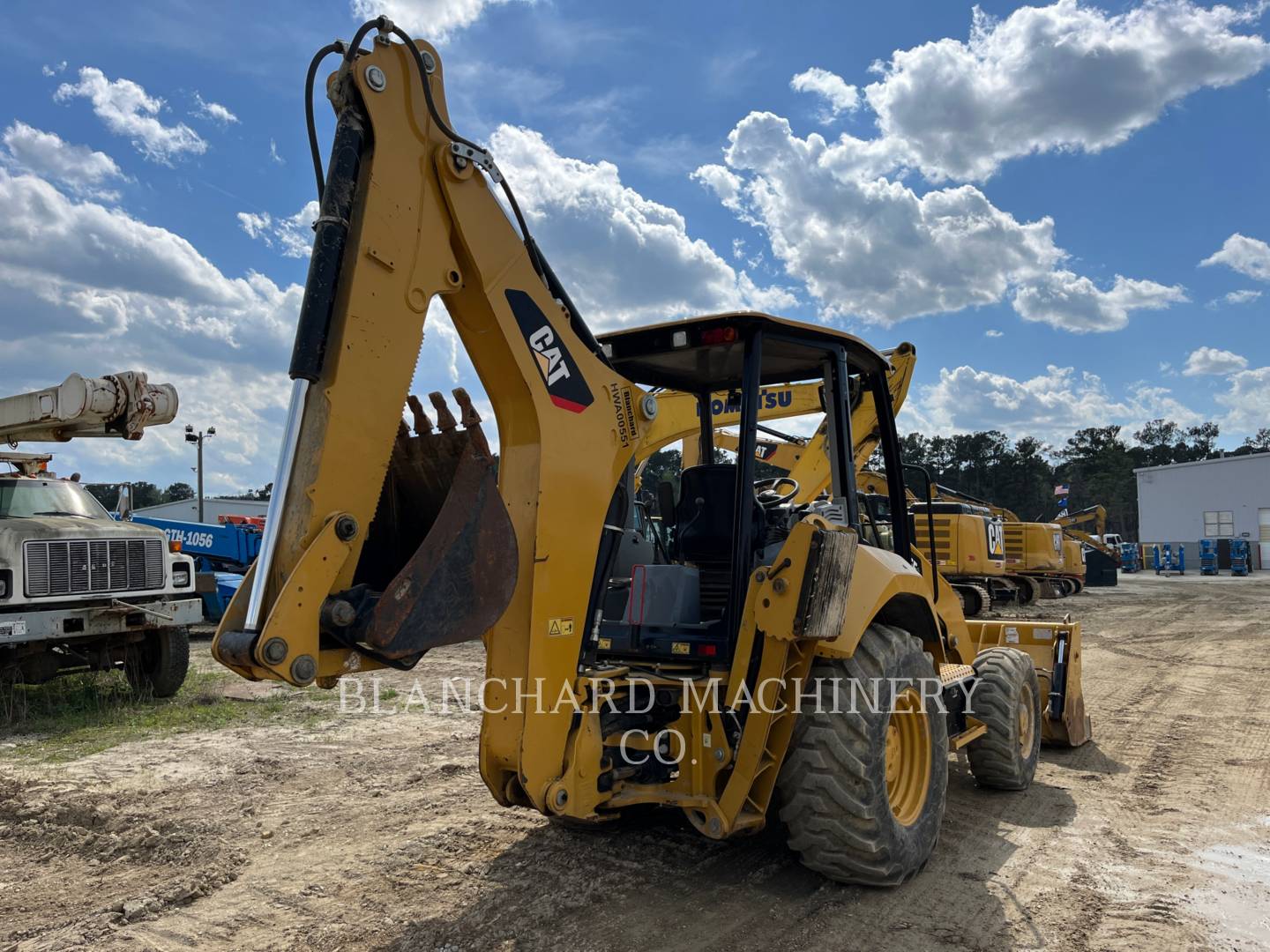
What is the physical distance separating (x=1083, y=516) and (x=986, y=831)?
113 feet

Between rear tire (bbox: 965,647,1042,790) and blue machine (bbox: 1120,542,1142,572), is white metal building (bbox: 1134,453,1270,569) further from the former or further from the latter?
rear tire (bbox: 965,647,1042,790)

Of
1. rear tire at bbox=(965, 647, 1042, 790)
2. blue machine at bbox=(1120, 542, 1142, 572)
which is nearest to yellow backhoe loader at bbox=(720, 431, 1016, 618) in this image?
rear tire at bbox=(965, 647, 1042, 790)

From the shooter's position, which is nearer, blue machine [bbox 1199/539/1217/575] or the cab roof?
the cab roof

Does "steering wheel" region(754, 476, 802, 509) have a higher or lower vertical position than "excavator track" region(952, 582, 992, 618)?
higher

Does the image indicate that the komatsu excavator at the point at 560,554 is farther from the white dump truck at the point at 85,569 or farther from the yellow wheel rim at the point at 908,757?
the white dump truck at the point at 85,569

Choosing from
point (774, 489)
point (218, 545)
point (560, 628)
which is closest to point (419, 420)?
point (560, 628)

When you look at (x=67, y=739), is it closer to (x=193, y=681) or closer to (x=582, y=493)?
(x=193, y=681)

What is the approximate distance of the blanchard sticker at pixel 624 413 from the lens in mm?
4086

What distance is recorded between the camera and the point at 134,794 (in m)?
5.97

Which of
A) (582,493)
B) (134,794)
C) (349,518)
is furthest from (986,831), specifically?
(134,794)

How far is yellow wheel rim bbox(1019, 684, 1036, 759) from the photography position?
6291 mm

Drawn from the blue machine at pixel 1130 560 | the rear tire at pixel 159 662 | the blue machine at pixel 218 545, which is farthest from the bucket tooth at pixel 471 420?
the blue machine at pixel 1130 560

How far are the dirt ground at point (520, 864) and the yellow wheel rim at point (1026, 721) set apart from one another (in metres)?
0.30

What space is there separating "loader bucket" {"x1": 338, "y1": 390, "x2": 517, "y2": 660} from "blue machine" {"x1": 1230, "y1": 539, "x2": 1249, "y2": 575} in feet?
146
